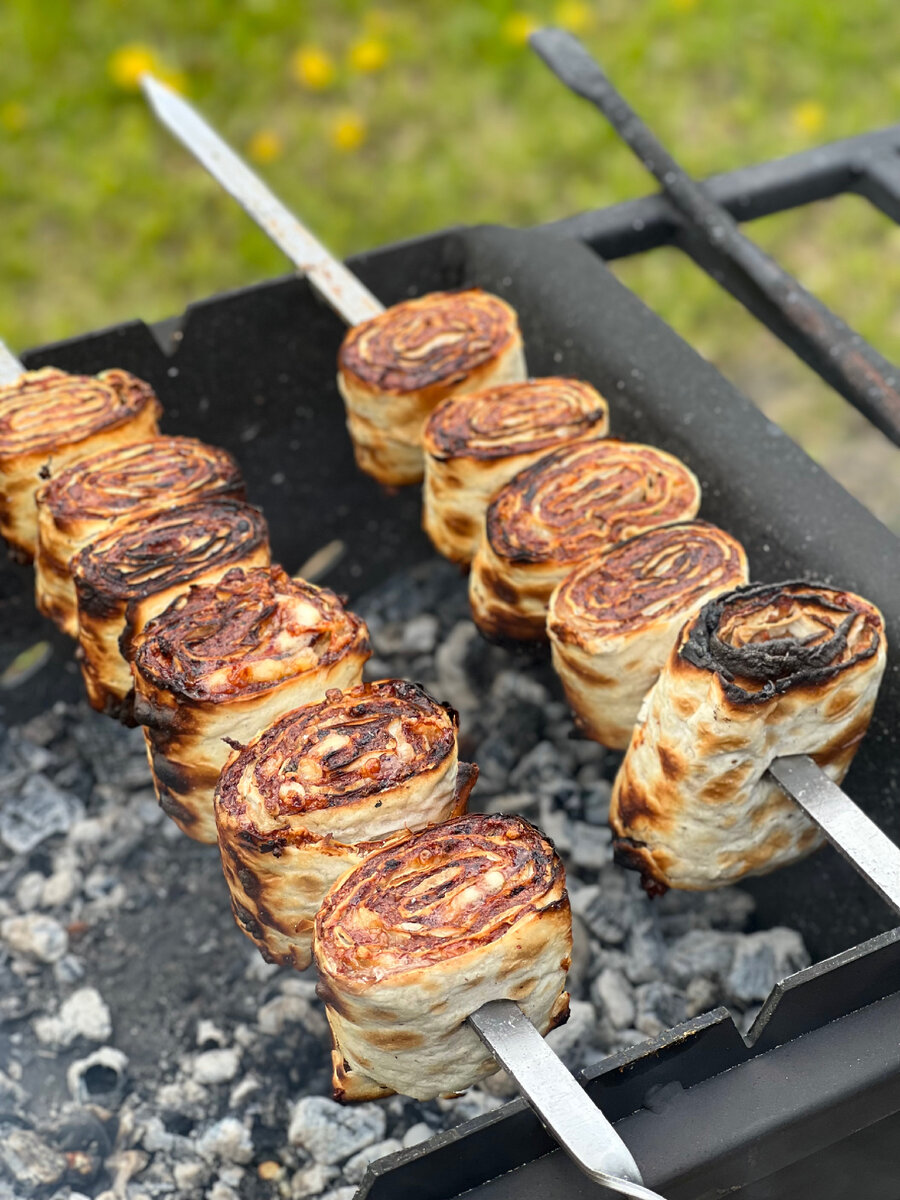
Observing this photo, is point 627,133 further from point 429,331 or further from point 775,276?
point 429,331

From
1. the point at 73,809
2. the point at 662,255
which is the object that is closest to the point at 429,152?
the point at 662,255

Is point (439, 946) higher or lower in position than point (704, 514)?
lower

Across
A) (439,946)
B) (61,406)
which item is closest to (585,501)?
(439,946)

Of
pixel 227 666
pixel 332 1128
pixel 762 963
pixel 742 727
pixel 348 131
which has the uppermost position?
pixel 742 727

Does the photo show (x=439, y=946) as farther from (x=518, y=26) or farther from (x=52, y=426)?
(x=518, y=26)

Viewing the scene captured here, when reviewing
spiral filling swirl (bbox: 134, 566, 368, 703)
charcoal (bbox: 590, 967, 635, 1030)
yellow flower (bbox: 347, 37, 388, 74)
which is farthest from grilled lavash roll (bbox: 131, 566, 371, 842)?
yellow flower (bbox: 347, 37, 388, 74)

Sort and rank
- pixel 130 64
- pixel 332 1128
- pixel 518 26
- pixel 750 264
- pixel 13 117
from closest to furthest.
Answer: pixel 332 1128 → pixel 750 264 → pixel 13 117 → pixel 130 64 → pixel 518 26
